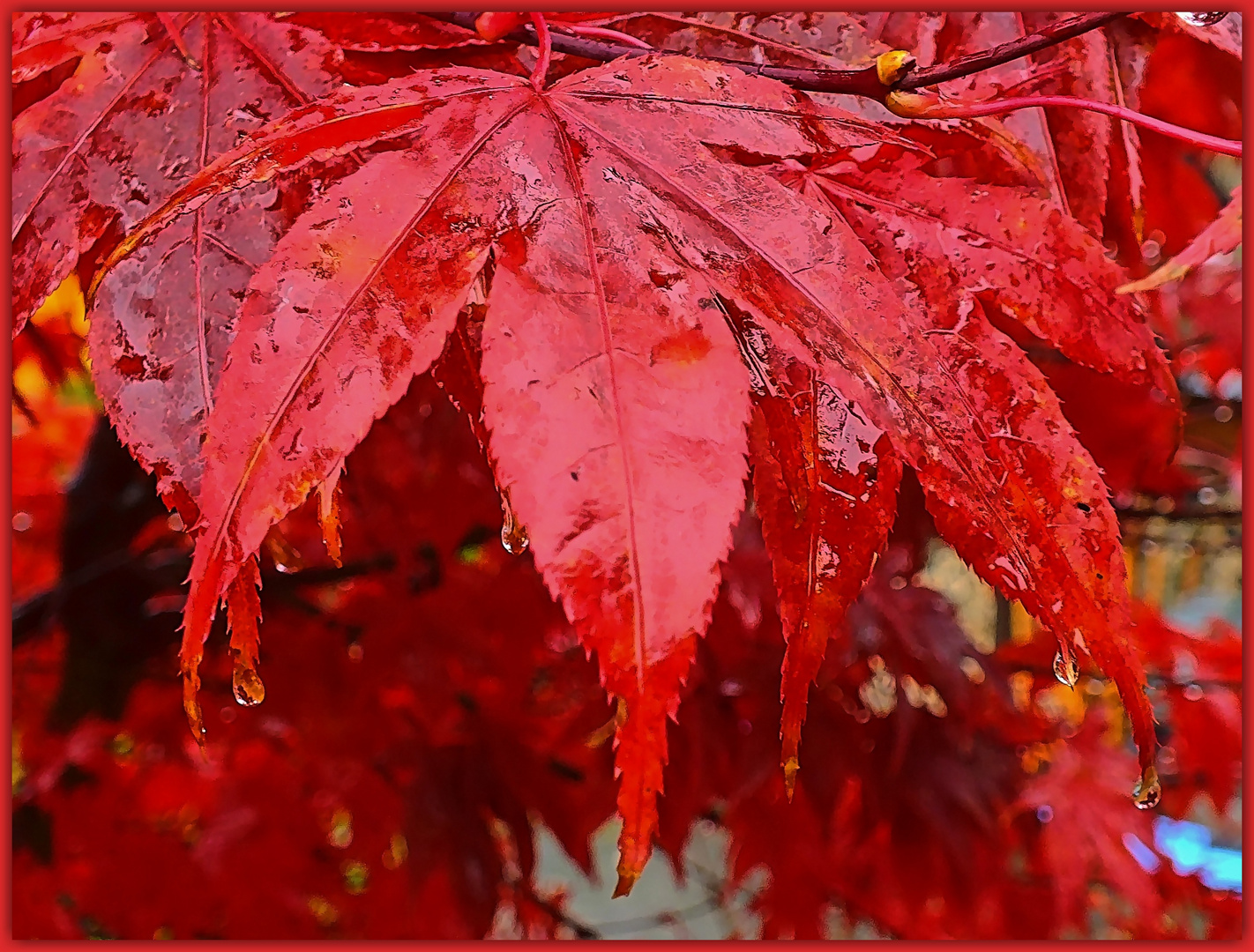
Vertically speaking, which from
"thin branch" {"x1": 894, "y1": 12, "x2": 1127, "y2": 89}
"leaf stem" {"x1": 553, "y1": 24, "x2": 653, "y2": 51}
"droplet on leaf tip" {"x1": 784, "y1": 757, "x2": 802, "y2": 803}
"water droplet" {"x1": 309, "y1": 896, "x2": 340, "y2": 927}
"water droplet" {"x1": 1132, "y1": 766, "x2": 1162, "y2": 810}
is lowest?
"water droplet" {"x1": 309, "y1": 896, "x2": 340, "y2": 927}

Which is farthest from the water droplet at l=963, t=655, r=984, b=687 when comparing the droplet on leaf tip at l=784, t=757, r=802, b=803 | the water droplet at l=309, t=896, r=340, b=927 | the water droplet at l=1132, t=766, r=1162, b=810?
the water droplet at l=309, t=896, r=340, b=927

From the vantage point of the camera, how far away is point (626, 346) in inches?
11.9

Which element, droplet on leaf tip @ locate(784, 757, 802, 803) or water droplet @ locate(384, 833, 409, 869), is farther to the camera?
water droplet @ locate(384, 833, 409, 869)

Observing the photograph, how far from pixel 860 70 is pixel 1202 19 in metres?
0.28

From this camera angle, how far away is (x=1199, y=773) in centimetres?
145

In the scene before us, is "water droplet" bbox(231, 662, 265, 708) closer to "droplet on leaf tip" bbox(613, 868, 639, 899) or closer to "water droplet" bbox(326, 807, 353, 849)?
"droplet on leaf tip" bbox(613, 868, 639, 899)

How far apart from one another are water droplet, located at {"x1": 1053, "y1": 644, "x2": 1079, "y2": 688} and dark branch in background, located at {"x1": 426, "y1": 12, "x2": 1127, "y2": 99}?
0.82 ft

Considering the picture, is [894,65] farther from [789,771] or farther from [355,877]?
[355,877]

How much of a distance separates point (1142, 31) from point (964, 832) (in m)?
0.88

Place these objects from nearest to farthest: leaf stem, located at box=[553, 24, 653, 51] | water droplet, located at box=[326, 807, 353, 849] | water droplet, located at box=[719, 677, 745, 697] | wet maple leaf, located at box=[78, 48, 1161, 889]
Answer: wet maple leaf, located at box=[78, 48, 1161, 889] → leaf stem, located at box=[553, 24, 653, 51] → water droplet, located at box=[719, 677, 745, 697] → water droplet, located at box=[326, 807, 353, 849]

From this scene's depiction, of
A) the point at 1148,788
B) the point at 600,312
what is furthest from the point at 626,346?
the point at 1148,788

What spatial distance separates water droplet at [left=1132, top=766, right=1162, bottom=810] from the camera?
373mm

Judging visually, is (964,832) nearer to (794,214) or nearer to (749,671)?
(749,671)

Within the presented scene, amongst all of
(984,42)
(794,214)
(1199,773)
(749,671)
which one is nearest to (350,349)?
(794,214)
